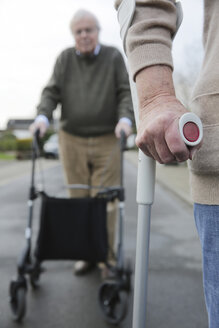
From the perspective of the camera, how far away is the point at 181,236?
511cm

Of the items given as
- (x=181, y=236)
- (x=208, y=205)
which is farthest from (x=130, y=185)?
(x=208, y=205)

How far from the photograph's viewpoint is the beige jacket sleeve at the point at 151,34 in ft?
3.15

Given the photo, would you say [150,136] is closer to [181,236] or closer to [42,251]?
[42,251]

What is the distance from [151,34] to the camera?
0.98 metres

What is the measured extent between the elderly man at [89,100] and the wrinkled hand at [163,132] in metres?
2.18

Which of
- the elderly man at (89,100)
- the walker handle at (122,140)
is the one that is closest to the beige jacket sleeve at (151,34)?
the walker handle at (122,140)

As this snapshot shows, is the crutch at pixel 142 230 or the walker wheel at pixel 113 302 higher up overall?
the crutch at pixel 142 230

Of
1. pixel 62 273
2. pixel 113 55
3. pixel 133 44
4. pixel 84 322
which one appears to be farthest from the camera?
pixel 62 273

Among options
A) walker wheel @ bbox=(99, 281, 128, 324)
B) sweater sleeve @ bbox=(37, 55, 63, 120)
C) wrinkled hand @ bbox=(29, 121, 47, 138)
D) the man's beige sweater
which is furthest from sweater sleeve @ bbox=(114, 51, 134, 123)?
the man's beige sweater

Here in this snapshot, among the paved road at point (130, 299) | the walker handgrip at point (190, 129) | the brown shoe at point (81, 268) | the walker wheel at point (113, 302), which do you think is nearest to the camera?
the walker handgrip at point (190, 129)

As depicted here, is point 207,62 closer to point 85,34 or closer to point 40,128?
point 40,128

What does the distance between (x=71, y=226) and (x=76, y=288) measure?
75cm

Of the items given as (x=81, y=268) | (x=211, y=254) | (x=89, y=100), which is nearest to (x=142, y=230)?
(x=211, y=254)

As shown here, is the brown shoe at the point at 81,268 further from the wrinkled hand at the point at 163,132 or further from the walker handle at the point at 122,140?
the wrinkled hand at the point at 163,132
